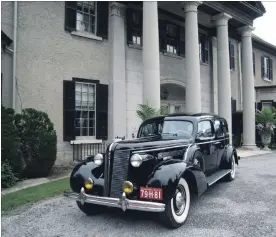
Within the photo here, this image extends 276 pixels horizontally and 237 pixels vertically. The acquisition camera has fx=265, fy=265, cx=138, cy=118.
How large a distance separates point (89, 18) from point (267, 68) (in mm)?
16639

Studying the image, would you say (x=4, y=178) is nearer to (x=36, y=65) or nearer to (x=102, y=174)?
(x=102, y=174)

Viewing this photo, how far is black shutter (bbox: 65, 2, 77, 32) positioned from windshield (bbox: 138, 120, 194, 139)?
243 inches

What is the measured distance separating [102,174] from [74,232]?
94 cm

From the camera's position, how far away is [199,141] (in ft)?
17.6

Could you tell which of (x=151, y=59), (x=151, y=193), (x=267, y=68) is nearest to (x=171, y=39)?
(x=151, y=59)

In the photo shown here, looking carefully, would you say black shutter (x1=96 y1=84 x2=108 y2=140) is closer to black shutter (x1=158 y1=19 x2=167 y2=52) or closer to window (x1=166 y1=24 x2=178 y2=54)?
black shutter (x1=158 y1=19 x2=167 y2=52)

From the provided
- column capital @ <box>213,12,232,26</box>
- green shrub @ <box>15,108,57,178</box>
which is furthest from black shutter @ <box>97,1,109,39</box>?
column capital @ <box>213,12,232,26</box>

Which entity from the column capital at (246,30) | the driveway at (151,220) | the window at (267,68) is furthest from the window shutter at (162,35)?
the window at (267,68)

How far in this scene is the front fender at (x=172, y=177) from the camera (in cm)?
372

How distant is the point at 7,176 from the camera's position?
6.61m

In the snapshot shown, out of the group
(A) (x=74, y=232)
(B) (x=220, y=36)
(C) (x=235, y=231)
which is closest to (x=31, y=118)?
(A) (x=74, y=232)

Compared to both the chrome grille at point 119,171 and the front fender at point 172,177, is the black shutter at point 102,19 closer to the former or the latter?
the chrome grille at point 119,171

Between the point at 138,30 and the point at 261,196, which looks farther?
the point at 138,30

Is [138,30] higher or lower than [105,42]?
higher
